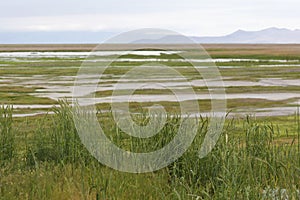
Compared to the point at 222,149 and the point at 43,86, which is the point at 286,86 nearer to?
the point at 43,86

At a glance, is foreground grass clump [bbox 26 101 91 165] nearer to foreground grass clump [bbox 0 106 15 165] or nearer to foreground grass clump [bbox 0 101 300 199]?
foreground grass clump [bbox 0 101 300 199]

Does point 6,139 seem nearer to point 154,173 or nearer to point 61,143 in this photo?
point 61,143

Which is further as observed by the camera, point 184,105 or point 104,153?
point 184,105

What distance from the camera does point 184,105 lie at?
23.4m

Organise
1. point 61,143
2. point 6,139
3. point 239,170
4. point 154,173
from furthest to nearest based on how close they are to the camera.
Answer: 1. point 6,139
2. point 61,143
3. point 154,173
4. point 239,170

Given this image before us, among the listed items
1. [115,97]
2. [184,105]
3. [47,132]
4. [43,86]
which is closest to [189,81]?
[43,86]

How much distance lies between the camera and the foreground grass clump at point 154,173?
706 cm

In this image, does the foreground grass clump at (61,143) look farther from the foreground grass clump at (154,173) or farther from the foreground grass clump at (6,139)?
the foreground grass clump at (6,139)

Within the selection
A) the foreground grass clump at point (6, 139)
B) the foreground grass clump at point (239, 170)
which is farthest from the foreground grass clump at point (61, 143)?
the foreground grass clump at point (239, 170)

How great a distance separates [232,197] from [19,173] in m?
3.57

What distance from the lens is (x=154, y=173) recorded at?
328 inches

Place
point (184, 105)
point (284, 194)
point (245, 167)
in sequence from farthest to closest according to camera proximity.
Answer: point (184, 105) → point (245, 167) → point (284, 194)

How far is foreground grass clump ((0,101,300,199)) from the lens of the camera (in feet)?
23.2

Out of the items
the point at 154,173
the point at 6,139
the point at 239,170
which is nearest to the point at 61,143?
the point at 6,139
